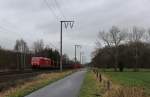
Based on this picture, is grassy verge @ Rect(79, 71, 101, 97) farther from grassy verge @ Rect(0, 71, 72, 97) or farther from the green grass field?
grassy verge @ Rect(0, 71, 72, 97)

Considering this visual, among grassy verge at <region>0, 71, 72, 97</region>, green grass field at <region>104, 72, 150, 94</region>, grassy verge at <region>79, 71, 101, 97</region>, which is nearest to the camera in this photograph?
grassy verge at <region>0, 71, 72, 97</region>

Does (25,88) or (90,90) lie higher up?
(25,88)

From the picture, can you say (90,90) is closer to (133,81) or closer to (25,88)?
(25,88)

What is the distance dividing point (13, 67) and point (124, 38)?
76.4 metres

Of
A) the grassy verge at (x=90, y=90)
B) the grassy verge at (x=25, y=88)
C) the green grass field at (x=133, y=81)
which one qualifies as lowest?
the green grass field at (x=133, y=81)

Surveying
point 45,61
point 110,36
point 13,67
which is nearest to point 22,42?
point 110,36

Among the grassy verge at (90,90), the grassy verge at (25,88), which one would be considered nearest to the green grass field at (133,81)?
the grassy verge at (90,90)

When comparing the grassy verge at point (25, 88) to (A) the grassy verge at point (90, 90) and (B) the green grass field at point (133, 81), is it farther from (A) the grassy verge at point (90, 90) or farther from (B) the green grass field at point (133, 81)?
(B) the green grass field at point (133, 81)

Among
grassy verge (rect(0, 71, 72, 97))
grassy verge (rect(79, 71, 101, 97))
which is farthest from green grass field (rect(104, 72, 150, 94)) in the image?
grassy verge (rect(0, 71, 72, 97))

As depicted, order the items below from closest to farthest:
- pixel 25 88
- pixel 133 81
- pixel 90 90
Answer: pixel 90 90 → pixel 25 88 → pixel 133 81

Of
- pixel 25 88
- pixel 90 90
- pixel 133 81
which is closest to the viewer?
pixel 90 90

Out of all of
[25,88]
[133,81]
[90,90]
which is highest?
[25,88]

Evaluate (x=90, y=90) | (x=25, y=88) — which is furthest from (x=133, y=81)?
(x=25, y=88)

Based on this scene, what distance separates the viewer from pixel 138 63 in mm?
141750
